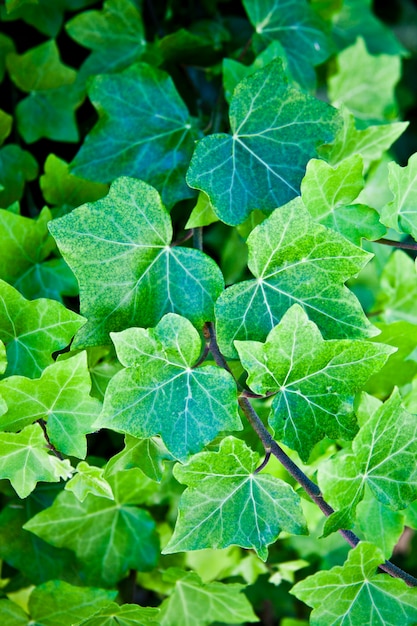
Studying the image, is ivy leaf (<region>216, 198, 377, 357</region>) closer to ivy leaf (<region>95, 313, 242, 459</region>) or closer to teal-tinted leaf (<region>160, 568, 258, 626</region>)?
ivy leaf (<region>95, 313, 242, 459</region>)

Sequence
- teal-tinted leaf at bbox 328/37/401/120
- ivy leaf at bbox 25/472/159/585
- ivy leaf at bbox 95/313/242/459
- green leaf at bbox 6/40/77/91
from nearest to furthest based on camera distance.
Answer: ivy leaf at bbox 95/313/242/459, ivy leaf at bbox 25/472/159/585, green leaf at bbox 6/40/77/91, teal-tinted leaf at bbox 328/37/401/120

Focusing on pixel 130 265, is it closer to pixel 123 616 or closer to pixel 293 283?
pixel 293 283

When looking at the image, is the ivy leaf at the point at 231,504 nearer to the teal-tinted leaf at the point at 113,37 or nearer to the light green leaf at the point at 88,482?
the light green leaf at the point at 88,482

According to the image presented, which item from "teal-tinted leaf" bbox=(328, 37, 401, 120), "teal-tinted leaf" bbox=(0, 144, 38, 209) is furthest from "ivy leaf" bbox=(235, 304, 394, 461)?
"teal-tinted leaf" bbox=(328, 37, 401, 120)

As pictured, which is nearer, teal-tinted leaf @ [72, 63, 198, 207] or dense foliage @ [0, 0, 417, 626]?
dense foliage @ [0, 0, 417, 626]

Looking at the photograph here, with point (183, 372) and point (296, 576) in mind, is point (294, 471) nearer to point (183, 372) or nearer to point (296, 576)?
point (183, 372)

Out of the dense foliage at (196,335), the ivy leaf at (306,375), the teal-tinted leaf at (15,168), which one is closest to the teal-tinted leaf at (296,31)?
the dense foliage at (196,335)

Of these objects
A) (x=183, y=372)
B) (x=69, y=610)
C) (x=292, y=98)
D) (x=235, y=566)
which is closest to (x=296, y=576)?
(x=235, y=566)

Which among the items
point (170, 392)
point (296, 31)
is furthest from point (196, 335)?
point (296, 31)
